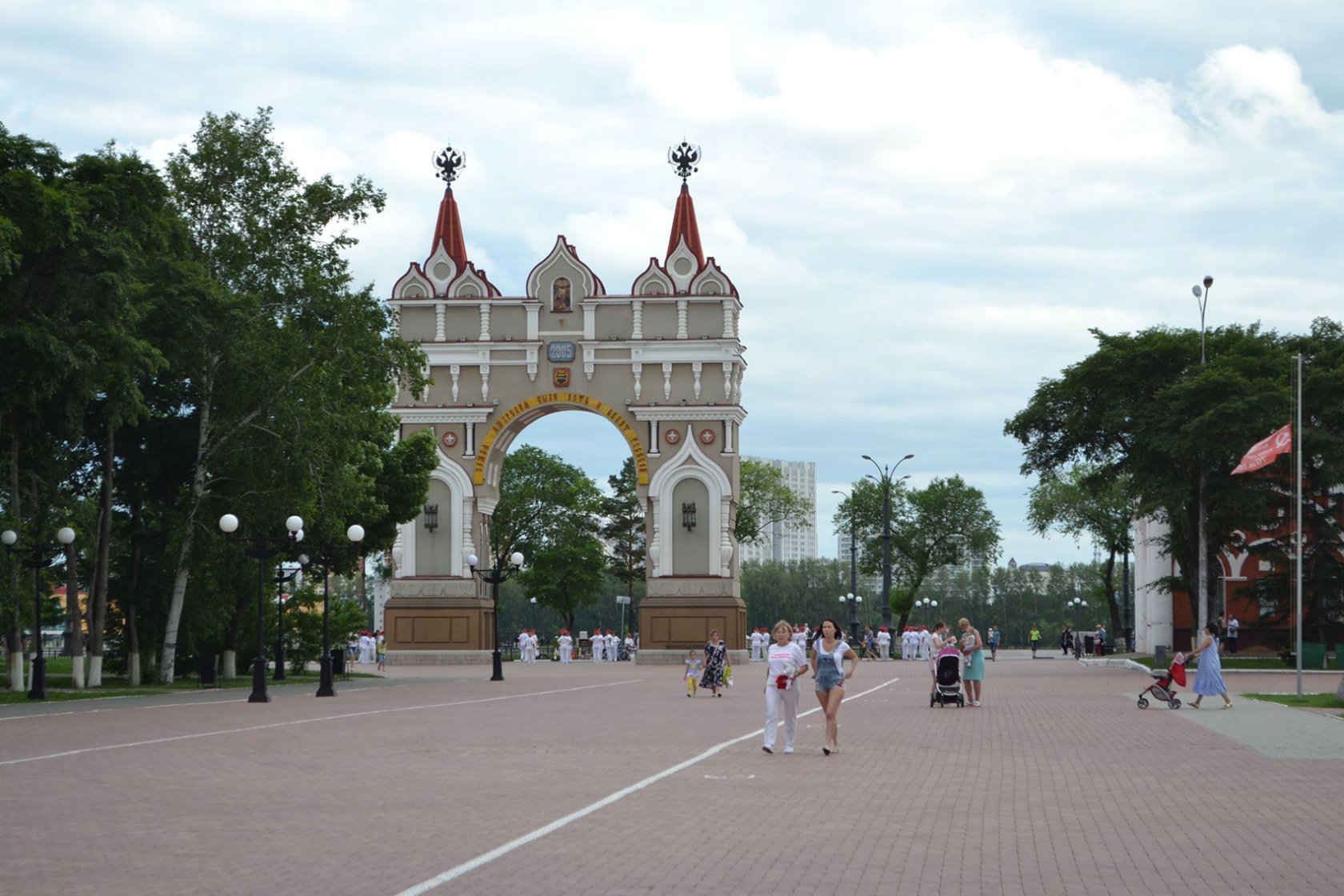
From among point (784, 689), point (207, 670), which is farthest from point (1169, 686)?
point (207, 670)

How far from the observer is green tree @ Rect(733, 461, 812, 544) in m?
117

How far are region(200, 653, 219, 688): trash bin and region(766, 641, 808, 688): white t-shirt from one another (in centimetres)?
2415

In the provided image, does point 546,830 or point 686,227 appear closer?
point 546,830

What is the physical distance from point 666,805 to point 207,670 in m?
29.7

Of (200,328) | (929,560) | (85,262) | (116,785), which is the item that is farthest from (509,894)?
(929,560)

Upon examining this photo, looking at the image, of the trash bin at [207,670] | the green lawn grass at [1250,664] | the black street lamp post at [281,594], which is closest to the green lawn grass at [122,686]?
the trash bin at [207,670]

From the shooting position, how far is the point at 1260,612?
225 feet

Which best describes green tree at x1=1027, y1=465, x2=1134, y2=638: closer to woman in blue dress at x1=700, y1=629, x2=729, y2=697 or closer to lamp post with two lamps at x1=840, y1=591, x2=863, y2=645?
lamp post with two lamps at x1=840, y1=591, x2=863, y2=645

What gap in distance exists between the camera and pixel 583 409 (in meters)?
65.6

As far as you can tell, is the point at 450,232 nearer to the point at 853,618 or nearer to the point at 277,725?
the point at 853,618

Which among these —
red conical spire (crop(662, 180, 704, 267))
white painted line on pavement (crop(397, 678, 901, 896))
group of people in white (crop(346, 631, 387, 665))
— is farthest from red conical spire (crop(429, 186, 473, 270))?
white painted line on pavement (crop(397, 678, 901, 896))

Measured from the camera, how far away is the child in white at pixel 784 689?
19.2 metres

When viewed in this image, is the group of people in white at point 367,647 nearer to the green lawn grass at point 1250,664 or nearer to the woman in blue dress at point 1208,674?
Answer: the green lawn grass at point 1250,664

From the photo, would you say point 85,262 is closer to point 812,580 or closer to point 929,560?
point 929,560
